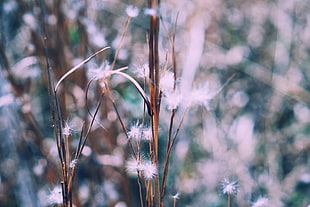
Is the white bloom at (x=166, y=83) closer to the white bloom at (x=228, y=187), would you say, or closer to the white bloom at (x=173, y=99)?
the white bloom at (x=173, y=99)

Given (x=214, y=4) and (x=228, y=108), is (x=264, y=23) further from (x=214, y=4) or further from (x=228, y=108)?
(x=228, y=108)

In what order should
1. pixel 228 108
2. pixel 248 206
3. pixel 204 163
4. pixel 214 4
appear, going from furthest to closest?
pixel 214 4
pixel 228 108
pixel 204 163
pixel 248 206

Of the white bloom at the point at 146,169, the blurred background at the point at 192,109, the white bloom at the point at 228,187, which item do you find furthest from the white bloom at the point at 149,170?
the blurred background at the point at 192,109

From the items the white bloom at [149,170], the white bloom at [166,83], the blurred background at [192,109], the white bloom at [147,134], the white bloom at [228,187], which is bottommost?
the white bloom at [149,170]

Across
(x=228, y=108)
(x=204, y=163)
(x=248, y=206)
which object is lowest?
(x=248, y=206)

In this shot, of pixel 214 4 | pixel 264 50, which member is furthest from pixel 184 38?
pixel 264 50

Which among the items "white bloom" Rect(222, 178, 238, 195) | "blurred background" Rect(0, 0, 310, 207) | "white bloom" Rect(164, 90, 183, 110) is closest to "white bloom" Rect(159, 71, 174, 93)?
"white bloom" Rect(164, 90, 183, 110)

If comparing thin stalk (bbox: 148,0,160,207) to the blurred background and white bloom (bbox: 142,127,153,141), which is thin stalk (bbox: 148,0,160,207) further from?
the blurred background

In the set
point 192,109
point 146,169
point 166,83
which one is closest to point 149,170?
point 146,169
